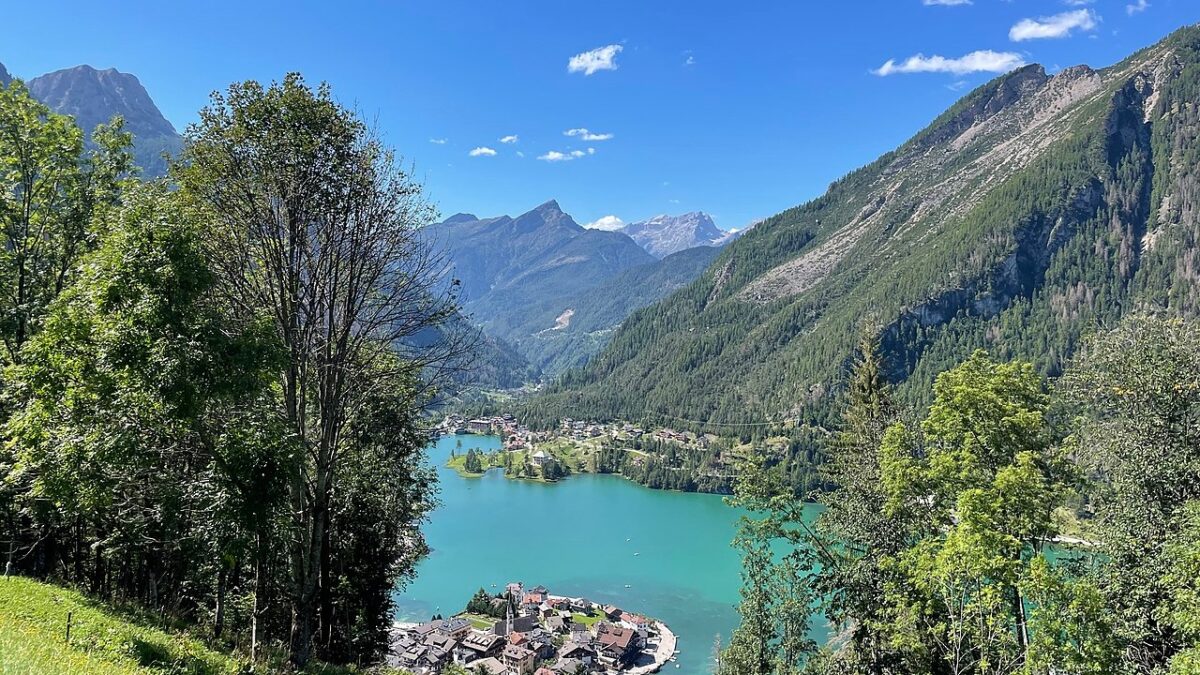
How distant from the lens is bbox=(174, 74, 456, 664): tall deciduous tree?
8.16 m

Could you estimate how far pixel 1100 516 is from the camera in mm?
12633

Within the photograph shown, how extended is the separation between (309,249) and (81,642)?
17.2 feet

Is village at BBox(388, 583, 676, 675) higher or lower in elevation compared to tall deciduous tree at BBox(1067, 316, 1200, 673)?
lower

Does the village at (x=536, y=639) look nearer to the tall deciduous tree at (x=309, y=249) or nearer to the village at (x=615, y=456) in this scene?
the tall deciduous tree at (x=309, y=249)

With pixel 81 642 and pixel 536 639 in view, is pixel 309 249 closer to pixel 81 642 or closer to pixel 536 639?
pixel 81 642

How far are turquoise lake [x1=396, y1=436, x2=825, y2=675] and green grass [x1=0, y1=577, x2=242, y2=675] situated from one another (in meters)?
28.8

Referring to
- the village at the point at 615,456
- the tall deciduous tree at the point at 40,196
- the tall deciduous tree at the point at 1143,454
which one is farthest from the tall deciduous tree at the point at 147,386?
the village at the point at 615,456

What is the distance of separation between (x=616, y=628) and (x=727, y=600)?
45.5ft

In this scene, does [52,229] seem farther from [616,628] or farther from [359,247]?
[616,628]

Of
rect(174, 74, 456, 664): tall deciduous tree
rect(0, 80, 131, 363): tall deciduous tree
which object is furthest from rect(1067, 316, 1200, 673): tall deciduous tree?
rect(0, 80, 131, 363): tall deciduous tree

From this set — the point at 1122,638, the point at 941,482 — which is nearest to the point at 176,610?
the point at 941,482

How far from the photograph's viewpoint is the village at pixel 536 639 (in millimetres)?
39031

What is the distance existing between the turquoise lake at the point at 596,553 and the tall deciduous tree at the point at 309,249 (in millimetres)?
28633

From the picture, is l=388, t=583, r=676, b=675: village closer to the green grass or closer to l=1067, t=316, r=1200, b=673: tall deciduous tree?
the green grass
